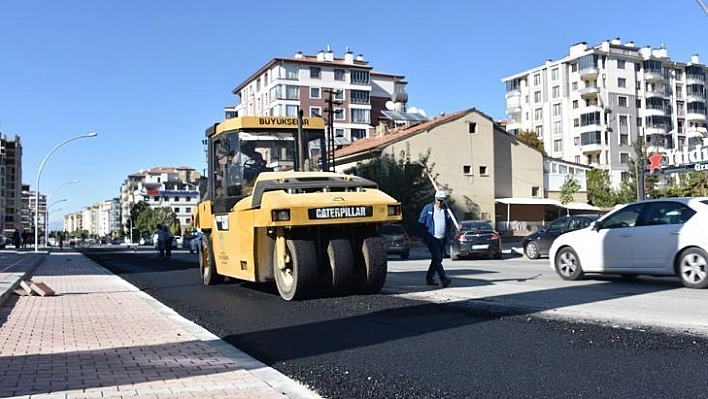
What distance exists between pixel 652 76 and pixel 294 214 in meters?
94.7

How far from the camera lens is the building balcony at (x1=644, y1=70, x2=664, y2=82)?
93062 millimetres

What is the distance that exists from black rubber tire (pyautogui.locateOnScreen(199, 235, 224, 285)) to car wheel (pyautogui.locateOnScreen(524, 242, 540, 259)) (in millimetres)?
13084

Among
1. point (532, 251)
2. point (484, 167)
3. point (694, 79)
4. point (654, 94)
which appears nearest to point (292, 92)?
point (484, 167)

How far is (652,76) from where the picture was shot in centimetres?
9300

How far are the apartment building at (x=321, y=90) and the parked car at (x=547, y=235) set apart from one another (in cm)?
5954

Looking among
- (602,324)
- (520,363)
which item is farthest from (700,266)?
(520,363)

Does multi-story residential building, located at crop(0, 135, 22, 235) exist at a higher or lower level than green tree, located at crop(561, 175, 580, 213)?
higher

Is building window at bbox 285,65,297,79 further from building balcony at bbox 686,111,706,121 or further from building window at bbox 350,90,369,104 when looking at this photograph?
building balcony at bbox 686,111,706,121

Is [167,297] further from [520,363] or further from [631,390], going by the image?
[631,390]

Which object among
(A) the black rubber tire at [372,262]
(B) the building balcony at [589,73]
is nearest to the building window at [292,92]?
(B) the building balcony at [589,73]

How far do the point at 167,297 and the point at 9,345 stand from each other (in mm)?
5363

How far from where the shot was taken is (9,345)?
7.35 meters

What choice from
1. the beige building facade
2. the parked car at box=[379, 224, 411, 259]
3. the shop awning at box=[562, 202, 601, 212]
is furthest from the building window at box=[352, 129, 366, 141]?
the parked car at box=[379, 224, 411, 259]

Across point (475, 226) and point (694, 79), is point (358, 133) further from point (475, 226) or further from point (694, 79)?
point (475, 226)
